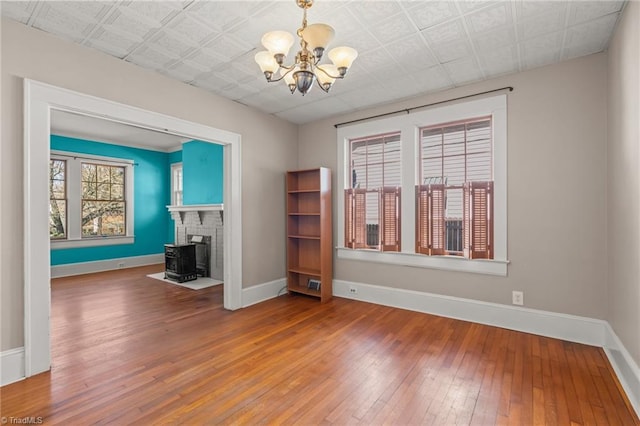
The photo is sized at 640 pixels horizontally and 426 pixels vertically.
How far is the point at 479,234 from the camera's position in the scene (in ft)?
11.1

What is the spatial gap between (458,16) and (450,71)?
0.92 meters

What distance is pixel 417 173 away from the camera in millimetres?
3828

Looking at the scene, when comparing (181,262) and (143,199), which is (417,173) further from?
(143,199)

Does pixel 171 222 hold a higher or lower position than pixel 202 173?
lower

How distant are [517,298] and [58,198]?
810 centimetres

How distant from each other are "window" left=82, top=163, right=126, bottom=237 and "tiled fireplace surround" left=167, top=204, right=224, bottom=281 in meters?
1.38

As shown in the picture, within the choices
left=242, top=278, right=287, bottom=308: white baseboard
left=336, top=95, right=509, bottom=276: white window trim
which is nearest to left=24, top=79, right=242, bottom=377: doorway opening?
left=242, top=278, right=287, bottom=308: white baseboard

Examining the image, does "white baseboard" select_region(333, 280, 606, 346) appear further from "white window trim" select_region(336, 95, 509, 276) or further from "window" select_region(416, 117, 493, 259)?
"window" select_region(416, 117, 493, 259)

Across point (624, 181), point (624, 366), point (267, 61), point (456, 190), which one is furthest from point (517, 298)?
point (267, 61)

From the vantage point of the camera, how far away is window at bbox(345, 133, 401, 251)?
4.04 metres

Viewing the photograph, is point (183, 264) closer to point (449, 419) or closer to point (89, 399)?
point (89, 399)

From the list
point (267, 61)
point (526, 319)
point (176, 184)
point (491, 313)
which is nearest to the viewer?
point (267, 61)

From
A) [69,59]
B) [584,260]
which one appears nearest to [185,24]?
[69,59]

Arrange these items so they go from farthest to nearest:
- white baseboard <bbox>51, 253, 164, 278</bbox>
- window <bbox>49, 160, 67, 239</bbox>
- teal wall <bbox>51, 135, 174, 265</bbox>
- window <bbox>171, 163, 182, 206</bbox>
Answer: window <bbox>171, 163, 182, 206</bbox>, teal wall <bbox>51, 135, 174, 265</bbox>, window <bbox>49, 160, 67, 239</bbox>, white baseboard <bbox>51, 253, 164, 278</bbox>
